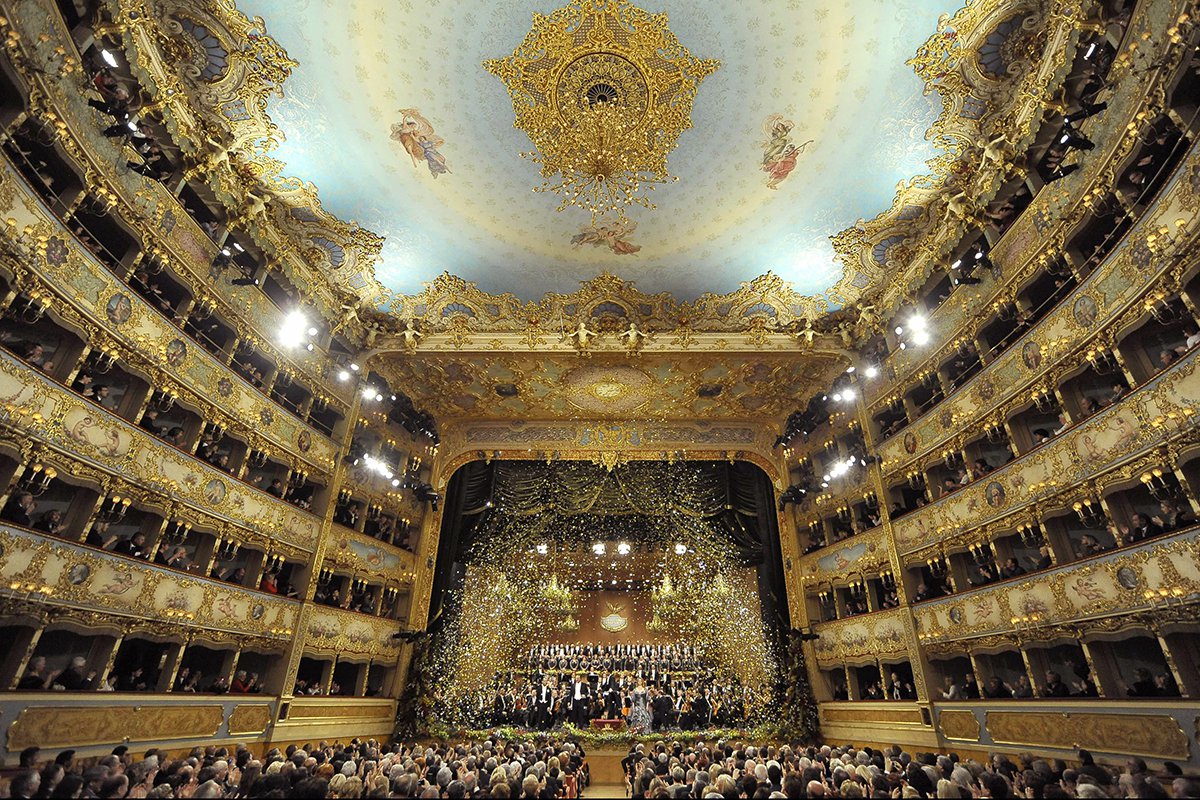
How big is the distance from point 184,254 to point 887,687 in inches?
790

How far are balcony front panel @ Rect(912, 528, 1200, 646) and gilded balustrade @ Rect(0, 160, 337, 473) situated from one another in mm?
16819

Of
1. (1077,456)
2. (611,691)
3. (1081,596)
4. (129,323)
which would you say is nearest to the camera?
(1081,596)

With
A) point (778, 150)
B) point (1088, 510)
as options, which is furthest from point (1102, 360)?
A: point (778, 150)

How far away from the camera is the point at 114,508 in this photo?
1130 cm

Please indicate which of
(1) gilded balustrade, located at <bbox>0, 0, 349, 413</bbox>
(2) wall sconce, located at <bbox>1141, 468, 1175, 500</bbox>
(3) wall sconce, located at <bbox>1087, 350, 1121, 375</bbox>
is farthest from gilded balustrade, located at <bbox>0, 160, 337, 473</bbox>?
(2) wall sconce, located at <bbox>1141, 468, 1175, 500</bbox>

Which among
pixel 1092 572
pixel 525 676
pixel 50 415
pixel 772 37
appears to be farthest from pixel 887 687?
pixel 50 415

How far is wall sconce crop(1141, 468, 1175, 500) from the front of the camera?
9.04m

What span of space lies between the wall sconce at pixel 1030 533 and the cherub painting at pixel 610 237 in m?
11.0

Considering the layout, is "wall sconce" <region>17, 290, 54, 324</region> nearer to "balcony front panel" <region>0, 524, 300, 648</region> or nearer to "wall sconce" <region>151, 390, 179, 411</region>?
"wall sconce" <region>151, 390, 179, 411</region>

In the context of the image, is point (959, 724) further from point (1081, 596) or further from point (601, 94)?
point (601, 94)

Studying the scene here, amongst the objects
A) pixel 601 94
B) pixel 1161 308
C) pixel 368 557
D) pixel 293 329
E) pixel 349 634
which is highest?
pixel 601 94

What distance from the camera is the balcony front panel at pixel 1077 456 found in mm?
8633

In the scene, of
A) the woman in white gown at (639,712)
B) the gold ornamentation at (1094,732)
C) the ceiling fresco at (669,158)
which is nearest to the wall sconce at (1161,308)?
the ceiling fresco at (669,158)

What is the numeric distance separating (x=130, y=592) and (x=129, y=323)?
514cm
